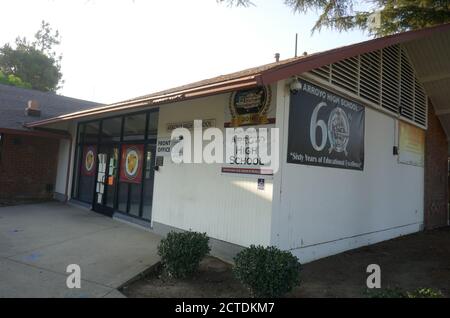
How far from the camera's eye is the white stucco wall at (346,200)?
5.79 m

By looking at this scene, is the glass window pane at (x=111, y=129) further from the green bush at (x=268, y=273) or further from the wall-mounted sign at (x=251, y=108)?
the green bush at (x=268, y=273)

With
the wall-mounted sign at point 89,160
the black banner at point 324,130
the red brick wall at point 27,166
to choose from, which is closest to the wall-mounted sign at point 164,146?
the black banner at point 324,130

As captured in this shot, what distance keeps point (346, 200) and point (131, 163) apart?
17.3ft

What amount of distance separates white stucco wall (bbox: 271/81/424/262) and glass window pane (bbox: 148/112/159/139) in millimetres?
3802

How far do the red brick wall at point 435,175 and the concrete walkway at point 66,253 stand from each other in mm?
8547

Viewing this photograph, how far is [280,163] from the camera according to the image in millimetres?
5676

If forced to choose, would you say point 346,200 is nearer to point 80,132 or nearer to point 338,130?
point 338,130

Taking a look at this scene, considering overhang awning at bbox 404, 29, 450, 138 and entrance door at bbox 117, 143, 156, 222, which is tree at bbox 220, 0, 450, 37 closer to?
overhang awning at bbox 404, 29, 450, 138

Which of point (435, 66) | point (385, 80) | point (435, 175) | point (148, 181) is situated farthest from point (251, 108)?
point (435, 175)

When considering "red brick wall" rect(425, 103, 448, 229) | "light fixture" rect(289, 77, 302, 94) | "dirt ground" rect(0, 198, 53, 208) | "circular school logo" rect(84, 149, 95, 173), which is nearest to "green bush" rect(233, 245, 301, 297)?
"light fixture" rect(289, 77, 302, 94)

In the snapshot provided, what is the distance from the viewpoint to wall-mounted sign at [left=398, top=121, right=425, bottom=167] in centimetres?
948

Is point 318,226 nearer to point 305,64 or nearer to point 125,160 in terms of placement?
point 305,64
